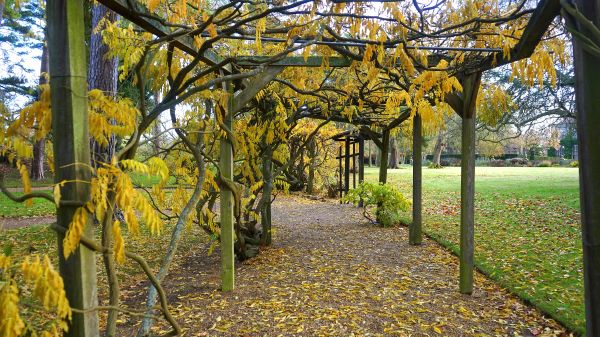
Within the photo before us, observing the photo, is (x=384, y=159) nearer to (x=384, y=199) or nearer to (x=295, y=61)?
(x=384, y=199)

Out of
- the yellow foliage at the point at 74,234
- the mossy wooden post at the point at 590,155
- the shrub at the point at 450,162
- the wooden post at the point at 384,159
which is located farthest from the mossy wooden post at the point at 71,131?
the shrub at the point at 450,162

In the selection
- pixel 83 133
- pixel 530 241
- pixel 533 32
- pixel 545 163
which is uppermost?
pixel 533 32

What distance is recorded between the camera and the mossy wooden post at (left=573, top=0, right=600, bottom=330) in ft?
5.09

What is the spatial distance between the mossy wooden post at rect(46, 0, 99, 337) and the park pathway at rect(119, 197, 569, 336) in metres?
2.07

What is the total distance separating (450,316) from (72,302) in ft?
10.7

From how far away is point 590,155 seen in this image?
62.9 inches

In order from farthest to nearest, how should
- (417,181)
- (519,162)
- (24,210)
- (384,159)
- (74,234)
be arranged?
(519,162), (24,210), (384,159), (417,181), (74,234)

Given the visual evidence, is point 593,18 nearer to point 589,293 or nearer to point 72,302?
point 589,293

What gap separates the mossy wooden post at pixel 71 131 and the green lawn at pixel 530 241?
3669mm

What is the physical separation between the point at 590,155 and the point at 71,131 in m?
2.03

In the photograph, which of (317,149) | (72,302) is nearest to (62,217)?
(72,302)

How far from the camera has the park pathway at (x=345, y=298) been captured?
3355 millimetres

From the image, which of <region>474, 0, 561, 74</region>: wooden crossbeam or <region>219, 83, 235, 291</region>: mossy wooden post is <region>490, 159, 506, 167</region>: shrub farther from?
<region>219, 83, 235, 291</region>: mossy wooden post

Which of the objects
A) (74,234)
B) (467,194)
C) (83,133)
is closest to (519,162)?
(467,194)
